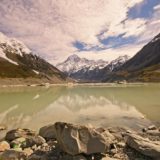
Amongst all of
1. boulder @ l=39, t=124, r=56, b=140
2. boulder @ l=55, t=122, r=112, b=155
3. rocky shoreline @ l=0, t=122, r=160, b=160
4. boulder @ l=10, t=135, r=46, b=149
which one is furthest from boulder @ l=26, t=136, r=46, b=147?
boulder @ l=55, t=122, r=112, b=155

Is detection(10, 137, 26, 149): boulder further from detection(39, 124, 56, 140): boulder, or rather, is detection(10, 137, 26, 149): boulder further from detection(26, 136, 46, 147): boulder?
detection(39, 124, 56, 140): boulder

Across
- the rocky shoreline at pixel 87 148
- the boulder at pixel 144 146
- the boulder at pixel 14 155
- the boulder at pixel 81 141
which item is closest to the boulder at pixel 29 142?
the rocky shoreline at pixel 87 148

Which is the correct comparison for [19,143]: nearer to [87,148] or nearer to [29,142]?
[29,142]

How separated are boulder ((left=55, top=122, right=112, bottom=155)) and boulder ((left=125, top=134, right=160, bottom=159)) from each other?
1.57 meters

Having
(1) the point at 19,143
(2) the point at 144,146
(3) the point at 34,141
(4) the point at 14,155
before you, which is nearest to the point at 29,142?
(3) the point at 34,141

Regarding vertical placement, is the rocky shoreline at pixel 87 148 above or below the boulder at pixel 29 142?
above

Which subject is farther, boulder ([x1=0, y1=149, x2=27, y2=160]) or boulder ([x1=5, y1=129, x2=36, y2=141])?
boulder ([x1=5, y1=129, x2=36, y2=141])

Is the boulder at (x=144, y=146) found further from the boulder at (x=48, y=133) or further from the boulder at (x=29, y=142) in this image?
the boulder at (x=48, y=133)

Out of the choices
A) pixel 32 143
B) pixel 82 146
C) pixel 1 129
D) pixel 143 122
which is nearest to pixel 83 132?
pixel 82 146

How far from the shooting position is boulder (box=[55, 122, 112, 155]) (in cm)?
1767

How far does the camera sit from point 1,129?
32.7 metres

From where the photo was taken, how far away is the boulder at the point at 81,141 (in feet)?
58.0

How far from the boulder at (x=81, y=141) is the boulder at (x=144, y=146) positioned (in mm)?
1566

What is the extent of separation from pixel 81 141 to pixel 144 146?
386cm
